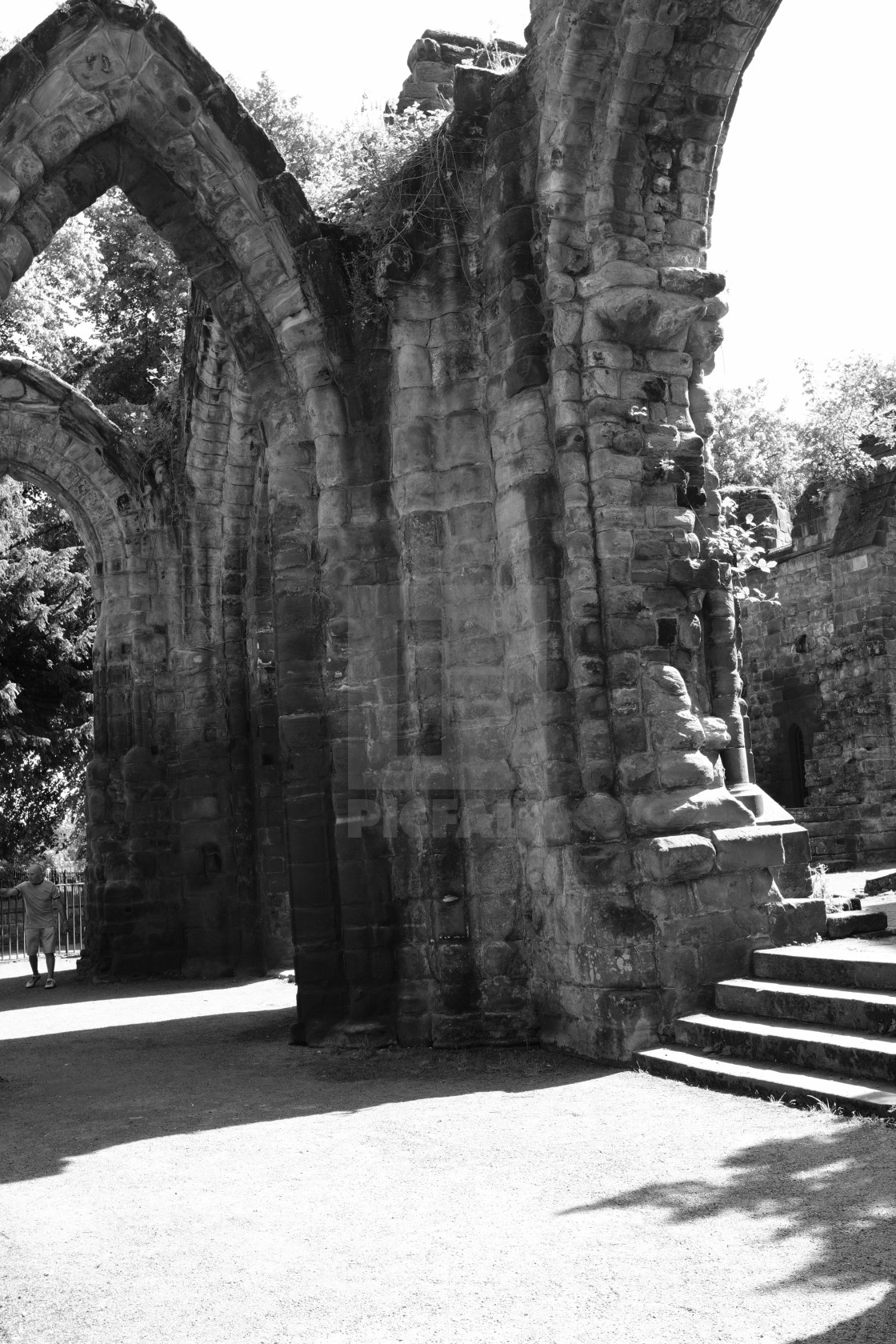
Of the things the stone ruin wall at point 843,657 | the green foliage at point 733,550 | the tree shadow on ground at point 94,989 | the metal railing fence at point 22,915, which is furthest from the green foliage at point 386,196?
the metal railing fence at point 22,915

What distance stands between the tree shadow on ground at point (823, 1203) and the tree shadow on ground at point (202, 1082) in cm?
181

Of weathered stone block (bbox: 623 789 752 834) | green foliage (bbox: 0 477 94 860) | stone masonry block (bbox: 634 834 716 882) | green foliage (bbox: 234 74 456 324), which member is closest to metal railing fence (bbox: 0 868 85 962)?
green foliage (bbox: 0 477 94 860)

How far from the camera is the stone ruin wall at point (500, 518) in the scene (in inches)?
257

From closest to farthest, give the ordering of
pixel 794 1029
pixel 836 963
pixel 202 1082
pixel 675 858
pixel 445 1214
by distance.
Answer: pixel 445 1214 → pixel 794 1029 → pixel 836 963 → pixel 675 858 → pixel 202 1082

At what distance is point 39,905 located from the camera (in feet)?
43.5

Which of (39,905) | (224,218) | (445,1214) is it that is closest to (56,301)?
(39,905)

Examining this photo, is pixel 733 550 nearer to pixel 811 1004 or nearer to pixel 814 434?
pixel 811 1004

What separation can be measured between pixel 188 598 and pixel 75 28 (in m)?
6.59

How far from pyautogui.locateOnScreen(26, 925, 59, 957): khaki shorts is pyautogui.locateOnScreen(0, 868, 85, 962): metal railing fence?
3.78 metres

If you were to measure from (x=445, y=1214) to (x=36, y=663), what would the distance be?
18.2 metres

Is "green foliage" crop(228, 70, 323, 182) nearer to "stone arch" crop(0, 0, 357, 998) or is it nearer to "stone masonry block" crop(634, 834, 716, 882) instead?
"stone arch" crop(0, 0, 357, 998)

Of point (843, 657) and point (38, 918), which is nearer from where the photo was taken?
point (38, 918)

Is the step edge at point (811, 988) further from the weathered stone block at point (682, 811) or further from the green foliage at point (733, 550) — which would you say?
the green foliage at point (733, 550)

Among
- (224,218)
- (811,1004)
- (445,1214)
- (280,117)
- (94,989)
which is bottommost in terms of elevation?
(445,1214)
